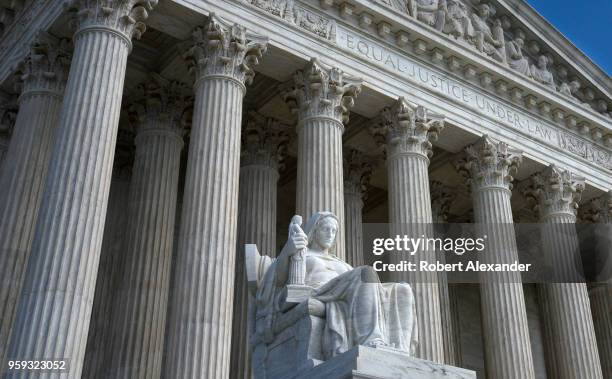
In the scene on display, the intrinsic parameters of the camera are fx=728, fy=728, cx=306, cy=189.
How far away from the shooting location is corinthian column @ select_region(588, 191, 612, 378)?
28.5m

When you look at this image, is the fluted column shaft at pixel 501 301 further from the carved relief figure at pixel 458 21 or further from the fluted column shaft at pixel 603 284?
the fluted column shaft at pixel 603 284

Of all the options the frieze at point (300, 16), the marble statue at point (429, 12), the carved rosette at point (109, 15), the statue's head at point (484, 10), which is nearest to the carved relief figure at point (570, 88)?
the statue's head at point (484, 10)

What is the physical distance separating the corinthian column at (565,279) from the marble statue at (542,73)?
3.76 m

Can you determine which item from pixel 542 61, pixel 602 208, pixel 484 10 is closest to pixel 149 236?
pixel 484 10

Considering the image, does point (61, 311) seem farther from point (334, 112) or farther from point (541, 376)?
point (541, 376)

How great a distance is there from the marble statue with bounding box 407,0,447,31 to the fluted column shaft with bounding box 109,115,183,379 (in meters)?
9.01

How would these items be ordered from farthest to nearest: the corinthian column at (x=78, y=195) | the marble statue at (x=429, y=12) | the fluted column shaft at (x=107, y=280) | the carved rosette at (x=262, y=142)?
the marble statue at (x=429, y=12) < the carved rosette at (x=262, y=142) < the fluted column shaft at (x=107, y=280) < the corinthian column at (x=78, y=195)

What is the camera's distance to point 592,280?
29.8 m

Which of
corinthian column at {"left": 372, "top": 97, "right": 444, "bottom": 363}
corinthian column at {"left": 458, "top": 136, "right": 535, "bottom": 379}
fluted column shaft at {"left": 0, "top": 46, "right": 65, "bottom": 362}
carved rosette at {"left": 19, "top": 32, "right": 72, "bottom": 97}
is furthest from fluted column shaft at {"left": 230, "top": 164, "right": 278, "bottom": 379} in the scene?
corinthian column at {"left": 458, "top": 136, "right": 535, "bottom": 379}

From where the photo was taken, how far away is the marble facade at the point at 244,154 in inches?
606

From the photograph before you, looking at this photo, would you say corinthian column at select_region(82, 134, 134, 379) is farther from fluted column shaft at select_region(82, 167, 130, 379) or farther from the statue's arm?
the statue's arm

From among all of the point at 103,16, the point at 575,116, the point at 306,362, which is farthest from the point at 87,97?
the point at 575,116

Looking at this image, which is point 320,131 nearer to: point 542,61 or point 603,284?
point 542,61

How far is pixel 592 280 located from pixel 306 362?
78.5ft
